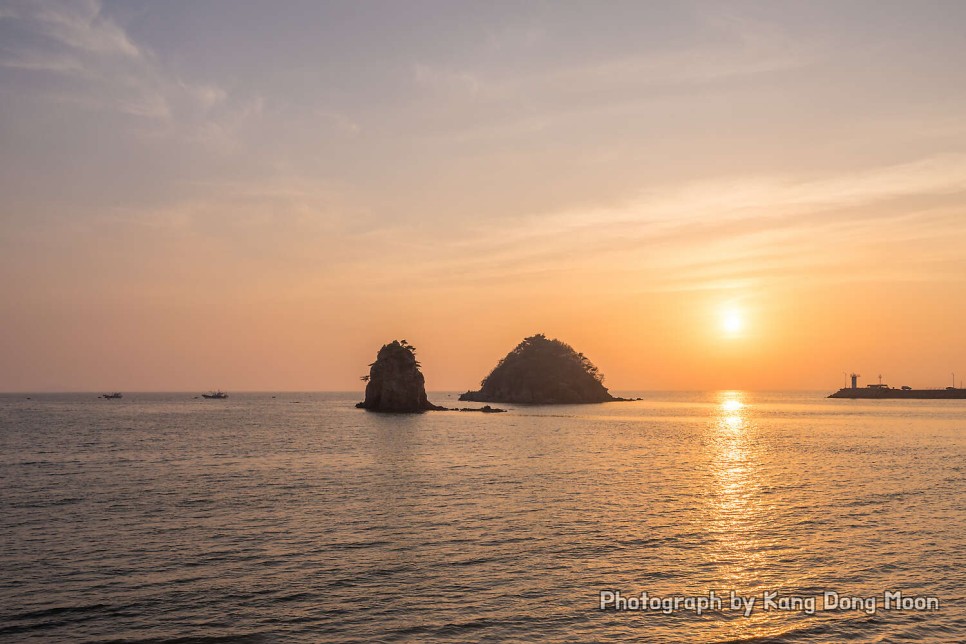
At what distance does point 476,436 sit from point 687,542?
2984 inches

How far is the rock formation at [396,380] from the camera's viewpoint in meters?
186

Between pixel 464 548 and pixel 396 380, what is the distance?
15698 centimetres

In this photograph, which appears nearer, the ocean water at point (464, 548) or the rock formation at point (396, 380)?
the ocean water at point (464, 548)

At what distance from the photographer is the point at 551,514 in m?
42.9

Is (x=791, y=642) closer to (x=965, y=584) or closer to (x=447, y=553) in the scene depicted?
(x=965, y=584)

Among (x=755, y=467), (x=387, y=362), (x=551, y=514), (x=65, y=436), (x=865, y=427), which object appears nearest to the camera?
(x=551, y=514)

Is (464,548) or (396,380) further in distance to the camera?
(396,380)

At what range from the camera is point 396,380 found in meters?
189

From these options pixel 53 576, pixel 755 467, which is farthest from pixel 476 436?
pixel 53 576

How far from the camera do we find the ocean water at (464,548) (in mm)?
23938

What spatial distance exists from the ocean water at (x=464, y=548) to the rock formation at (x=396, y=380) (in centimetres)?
11313

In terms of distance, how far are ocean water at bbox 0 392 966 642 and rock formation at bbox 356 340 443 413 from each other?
113 meters

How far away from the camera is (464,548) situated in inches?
1335

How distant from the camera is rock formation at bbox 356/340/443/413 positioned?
186125 mm
